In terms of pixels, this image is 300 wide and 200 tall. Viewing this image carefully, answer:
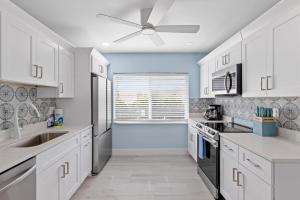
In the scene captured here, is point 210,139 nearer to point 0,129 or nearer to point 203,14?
point 203,14

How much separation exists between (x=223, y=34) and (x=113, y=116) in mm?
2905

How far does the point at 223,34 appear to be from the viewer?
3.42 m

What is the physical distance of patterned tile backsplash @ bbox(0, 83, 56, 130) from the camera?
227 centimetres

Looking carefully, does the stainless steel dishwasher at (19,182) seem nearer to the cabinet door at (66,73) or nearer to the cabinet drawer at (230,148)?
the cabinet door at (66,73)

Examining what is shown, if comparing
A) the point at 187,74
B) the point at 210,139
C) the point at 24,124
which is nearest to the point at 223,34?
the point at 187,74

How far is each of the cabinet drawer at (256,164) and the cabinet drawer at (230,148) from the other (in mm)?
83

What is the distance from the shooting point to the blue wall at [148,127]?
4.69 metres

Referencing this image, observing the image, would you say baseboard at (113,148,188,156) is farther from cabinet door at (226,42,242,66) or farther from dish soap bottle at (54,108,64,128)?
cabinet door at (226,42,242,66)

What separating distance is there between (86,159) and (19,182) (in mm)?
1695

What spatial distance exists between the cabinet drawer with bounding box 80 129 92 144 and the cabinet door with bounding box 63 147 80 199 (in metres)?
0.22

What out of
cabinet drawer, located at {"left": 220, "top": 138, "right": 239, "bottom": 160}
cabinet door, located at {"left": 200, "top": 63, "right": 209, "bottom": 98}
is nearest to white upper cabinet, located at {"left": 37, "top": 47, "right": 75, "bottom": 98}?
cabinet drawer, located at {"left": 220, "top": 138, "right": 239, "bottom": 160}

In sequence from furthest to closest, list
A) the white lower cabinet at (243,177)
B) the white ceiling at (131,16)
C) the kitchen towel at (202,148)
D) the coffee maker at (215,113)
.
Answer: the coffee maker at (215,113), the kitchen towel at (202,148), the white ceiling at (131,16), the white lower cabinet at (243,177)

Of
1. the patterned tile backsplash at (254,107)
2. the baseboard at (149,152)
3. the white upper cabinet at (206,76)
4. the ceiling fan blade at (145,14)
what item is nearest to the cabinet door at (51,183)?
the ceiling fan blade at (145,14)

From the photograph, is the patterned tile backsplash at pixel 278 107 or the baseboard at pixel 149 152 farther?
the baseboard at pixel 149 152
